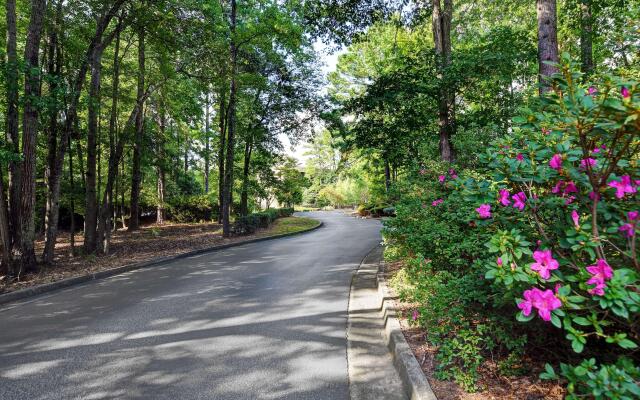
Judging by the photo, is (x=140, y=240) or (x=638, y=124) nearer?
(x=638, y=124)

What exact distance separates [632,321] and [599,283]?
458 mm

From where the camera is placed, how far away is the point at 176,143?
2422 cm

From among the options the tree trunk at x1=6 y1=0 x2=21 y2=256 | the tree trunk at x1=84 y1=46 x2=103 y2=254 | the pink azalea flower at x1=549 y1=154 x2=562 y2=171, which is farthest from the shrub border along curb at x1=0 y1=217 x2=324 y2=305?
the pink azalea flower at x1=549 y1=154 x2=562 y2=171

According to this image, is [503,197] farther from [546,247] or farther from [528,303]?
[528,303]

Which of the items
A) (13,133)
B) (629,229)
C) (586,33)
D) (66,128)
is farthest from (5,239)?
(586,33)

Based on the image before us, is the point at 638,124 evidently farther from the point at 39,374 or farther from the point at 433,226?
the point at 39,374

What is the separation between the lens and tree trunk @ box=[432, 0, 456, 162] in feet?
28.8

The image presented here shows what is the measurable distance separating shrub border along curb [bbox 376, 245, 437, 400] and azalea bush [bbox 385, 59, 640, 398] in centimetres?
69

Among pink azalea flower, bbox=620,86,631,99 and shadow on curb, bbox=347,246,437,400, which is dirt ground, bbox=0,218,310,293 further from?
pink azalea flower, bbox=620,86,631,99

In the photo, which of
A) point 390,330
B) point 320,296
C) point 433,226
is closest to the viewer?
point 390,330

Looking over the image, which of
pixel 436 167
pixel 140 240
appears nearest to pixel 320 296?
pixel 436 167

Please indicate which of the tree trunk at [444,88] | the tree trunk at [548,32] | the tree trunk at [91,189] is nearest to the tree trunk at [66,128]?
the tree trunk at [91,189]

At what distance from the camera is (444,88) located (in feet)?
28.1

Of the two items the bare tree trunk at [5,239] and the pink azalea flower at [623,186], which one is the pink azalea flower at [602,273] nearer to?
the pink azalea flower at [623,186]
